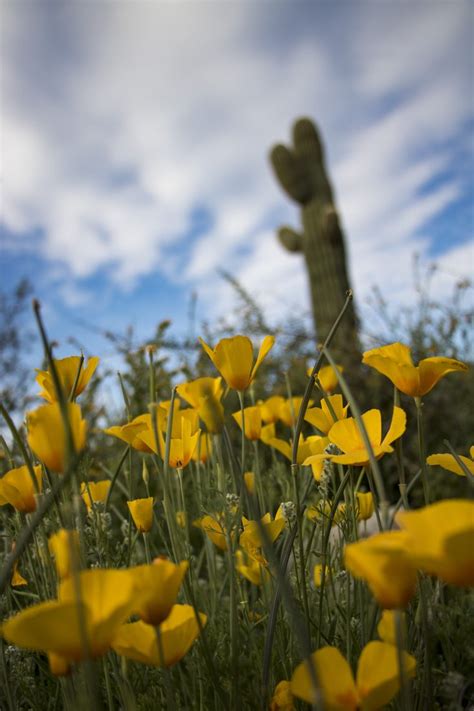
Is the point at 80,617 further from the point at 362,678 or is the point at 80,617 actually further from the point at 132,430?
the point at 132,430

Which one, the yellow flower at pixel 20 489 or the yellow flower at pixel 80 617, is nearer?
the yellow flower at pixel 80 617

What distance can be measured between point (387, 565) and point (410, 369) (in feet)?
1.04

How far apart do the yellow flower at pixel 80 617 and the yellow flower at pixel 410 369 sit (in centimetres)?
39

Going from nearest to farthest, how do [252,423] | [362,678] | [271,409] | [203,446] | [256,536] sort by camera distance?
[362,678] → [256,536] → [252,423] → [203,446] → [271,409]

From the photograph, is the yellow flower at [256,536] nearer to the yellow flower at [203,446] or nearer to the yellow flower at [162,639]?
the yellow flower at [162,639]

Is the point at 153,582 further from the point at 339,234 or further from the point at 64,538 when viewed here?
the point at 339,234

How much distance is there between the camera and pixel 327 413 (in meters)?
0.87

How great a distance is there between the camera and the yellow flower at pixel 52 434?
59 cm

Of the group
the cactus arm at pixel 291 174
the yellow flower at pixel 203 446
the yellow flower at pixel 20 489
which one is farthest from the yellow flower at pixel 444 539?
the cactus arm at pixel 291 174

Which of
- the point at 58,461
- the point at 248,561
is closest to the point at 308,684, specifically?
the point at 58,461

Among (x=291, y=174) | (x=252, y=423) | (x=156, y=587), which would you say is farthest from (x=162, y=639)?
(x=291, y=174)

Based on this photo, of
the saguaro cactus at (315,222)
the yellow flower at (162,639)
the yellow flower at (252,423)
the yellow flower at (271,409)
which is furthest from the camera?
the saguaro cactus at (315,222)

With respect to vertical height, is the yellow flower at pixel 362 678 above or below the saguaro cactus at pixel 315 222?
below

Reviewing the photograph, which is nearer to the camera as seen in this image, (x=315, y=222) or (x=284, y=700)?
Result: (x=284, y=700)
